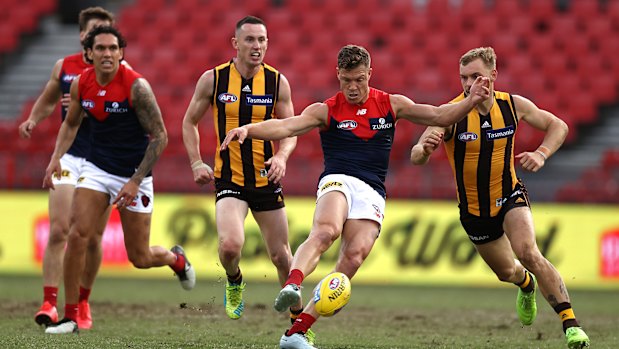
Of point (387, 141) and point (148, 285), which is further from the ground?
point (387, 141)

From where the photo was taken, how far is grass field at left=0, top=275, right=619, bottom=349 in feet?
29.2

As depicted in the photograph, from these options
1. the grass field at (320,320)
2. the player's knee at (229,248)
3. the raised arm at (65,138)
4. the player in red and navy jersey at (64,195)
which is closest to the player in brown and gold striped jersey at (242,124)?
the player's knee at (229,248)

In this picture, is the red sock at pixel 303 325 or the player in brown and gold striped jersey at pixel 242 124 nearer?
the red sock at pixel 303 325

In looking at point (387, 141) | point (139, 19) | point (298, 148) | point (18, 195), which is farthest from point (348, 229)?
point (139, 19)

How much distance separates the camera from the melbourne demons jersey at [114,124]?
31.2 feet

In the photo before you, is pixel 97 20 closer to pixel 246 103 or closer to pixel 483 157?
pixel 246 103

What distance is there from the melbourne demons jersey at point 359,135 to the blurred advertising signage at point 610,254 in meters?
8.35

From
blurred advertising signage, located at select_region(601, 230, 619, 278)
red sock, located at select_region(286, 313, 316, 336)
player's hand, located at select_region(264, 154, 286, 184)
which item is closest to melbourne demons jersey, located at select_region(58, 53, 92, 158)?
player's hand, located at select_region(264, 154, 286, 184)

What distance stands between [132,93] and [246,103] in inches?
44.7

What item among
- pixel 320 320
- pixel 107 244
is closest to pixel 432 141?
pixel 320 320

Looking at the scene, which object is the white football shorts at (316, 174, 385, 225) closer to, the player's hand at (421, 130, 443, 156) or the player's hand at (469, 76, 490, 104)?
the player's hand at (421, 130, 443, 156)

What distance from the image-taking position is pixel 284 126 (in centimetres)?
810

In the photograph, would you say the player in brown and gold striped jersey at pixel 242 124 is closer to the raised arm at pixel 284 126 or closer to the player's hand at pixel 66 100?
the raised arm at pixel 284 126

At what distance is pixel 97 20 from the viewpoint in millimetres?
10508
